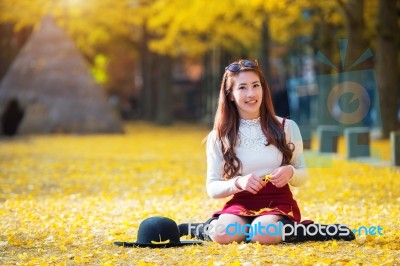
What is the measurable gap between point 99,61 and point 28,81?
128 feet

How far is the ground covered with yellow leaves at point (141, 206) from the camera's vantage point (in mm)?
6098

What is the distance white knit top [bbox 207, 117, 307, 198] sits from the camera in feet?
21.8

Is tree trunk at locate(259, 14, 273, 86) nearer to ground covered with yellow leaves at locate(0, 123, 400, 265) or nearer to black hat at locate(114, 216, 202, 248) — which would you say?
ground covered with yellow leaves at locate(0, 123, 400, 265)

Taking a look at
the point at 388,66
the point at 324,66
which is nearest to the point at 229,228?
the point at 388,66

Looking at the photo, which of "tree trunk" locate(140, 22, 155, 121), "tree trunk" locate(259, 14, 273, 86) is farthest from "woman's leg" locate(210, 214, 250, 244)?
"tree trunk" locate(140, 22, 155, 121)

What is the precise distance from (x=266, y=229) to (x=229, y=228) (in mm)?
300

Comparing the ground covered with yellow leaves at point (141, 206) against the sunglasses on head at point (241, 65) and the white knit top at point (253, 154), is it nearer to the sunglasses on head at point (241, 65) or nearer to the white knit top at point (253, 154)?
the white knit top at point (253, 154)

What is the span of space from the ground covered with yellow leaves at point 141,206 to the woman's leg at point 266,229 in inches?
3.1

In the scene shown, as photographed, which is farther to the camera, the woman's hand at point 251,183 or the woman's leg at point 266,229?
the woman's leg at point 266,229

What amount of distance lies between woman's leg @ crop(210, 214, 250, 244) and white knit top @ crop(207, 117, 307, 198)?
192 mm

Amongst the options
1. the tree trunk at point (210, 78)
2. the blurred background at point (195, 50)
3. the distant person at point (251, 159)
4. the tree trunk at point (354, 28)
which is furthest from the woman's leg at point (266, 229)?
the tree trunk at point (210, 78)

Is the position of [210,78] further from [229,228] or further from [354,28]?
[229,228]

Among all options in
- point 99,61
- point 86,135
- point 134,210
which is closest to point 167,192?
point 134,210

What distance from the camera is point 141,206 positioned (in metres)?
9.78
